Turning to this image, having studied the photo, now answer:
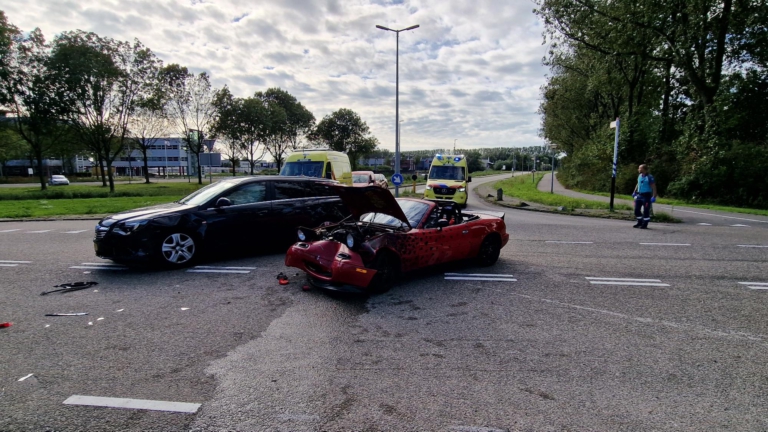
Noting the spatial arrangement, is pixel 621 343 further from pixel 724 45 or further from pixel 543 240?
pixel 724 45

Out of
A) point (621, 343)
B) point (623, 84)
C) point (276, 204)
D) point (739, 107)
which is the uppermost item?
point (623, 84)

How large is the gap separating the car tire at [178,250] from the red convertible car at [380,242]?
7.17 feet

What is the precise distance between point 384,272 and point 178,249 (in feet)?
12.4

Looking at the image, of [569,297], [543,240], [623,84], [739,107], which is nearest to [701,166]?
[739,107]

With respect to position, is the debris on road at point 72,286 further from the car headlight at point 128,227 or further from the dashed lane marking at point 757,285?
the dashed lane marking at point 757,285

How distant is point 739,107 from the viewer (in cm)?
2317

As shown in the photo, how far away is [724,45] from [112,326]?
30.7m

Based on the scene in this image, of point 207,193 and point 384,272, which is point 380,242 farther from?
point 207,193

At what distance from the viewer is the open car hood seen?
5621mm

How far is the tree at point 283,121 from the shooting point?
48.6 metres

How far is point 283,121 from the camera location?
50.3 metres

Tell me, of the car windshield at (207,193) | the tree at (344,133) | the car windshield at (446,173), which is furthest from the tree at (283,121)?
the car windshield at (207,193)

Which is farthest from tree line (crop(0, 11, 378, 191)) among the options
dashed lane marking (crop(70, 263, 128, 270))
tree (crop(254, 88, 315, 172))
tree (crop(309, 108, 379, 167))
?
dashed lane marking (crop(70, 263, 128, 270))

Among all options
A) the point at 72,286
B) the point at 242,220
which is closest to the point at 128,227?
the point at 72,286
